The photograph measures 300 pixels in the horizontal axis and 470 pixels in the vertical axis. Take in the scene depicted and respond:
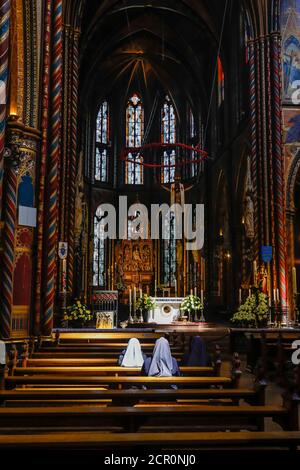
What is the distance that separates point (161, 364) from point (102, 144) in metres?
33.2

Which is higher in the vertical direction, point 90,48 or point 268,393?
point 90,48

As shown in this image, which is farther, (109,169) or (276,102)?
(109,169)

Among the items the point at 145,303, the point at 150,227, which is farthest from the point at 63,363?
the point at 150,227

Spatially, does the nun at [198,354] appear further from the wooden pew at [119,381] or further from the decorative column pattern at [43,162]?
the decorative column pattern at [43,162]

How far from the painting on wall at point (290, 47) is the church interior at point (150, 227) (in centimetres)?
8

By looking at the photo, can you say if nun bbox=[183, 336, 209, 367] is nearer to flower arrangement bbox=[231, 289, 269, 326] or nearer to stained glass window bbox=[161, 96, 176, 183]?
flower arrangement bbox=[231, 289, 269, 326]

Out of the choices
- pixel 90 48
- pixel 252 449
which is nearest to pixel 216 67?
pixel 90 48

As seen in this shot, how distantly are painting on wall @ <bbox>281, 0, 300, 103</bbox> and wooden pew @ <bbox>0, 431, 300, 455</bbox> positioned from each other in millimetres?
19148

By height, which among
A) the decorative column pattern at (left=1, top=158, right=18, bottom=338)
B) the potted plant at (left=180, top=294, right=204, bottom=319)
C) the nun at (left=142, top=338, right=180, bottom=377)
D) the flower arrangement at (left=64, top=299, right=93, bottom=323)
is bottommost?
the nun at (left=142, top=338, right=180, bottom=377)

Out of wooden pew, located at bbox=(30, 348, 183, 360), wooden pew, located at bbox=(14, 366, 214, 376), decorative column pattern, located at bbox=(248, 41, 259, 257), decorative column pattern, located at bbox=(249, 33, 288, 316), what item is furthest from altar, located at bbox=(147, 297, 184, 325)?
wooden pew, located at bbox=(14, 366, 214, 376)

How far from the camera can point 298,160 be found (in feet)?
67.2

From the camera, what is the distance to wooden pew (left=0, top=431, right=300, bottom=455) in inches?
136

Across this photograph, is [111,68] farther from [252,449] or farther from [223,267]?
[252,449]
